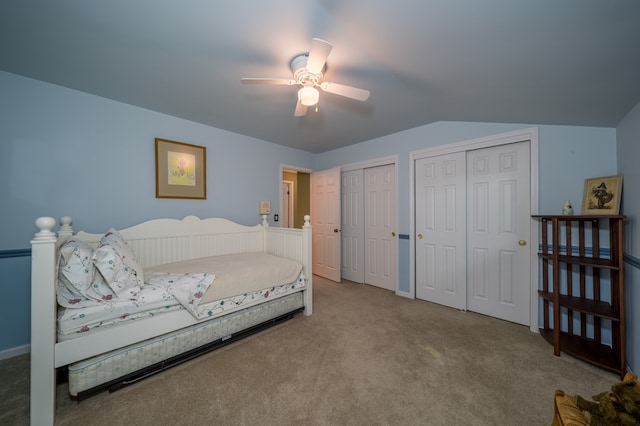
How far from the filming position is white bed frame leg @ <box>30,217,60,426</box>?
1.26 metres

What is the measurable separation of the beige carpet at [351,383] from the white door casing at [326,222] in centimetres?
177

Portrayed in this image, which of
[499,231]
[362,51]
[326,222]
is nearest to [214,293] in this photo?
[362,51]

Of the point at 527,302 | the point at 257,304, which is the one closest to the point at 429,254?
the point at 527,302

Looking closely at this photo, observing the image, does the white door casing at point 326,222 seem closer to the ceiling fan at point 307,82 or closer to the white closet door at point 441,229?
the white closet door at point 441,229

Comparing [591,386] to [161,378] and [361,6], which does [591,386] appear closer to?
[361,6]

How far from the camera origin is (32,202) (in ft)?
6.59

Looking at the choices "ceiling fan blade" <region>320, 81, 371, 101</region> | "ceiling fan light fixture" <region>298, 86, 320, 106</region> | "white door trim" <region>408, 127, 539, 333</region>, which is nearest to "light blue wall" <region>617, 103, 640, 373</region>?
"white door trim" <region>408, 127, 539, 333</region>

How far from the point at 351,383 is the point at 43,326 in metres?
Answer: 1.88

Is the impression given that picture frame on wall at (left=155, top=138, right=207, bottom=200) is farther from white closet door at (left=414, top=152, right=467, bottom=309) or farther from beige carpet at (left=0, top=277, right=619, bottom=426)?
white closet door at (left=414, top=152, right=467, bottom=309)

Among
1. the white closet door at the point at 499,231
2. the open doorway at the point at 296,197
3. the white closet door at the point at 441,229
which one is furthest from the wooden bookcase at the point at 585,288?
the open doorway at the point at 296,197

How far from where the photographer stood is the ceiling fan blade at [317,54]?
1.27 metres

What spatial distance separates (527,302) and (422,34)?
2741 millimetres

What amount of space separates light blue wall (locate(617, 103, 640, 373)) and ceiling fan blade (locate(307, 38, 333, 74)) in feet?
7.18

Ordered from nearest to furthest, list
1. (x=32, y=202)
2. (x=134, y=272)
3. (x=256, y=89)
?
(x=134, y=272)
(x=32, y=202)
(x=256, y=89)
